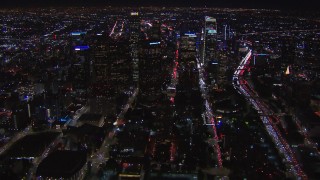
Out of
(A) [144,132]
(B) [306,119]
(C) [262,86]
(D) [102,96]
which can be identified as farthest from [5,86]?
(B) [306,119]

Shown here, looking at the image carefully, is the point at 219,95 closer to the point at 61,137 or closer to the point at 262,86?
the point at 262,86

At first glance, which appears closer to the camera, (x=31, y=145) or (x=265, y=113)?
(x=31, y=145)

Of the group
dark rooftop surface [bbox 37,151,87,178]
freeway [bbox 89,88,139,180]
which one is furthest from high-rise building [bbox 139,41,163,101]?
dark rooftop surface [bbox 37,151,87,178]

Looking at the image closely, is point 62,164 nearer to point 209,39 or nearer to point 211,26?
point 211,26

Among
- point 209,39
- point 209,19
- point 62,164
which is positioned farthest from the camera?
point 209,39

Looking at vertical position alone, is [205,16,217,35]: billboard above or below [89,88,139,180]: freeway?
above

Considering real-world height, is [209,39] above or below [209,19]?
below

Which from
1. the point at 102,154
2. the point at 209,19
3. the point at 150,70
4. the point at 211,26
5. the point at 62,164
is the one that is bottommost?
the point at 102,154

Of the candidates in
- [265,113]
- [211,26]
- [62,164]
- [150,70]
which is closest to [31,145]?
[62,164]

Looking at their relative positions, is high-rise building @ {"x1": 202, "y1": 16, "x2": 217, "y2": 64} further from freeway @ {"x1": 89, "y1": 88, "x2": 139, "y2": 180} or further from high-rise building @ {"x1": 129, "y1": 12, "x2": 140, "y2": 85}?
freeway @ {"x1": 89, "y1": 88, "x2": 139, "y2": 180}
